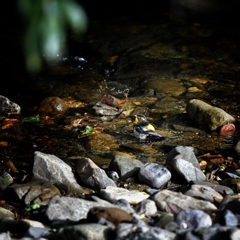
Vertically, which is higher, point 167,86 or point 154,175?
point 154,175

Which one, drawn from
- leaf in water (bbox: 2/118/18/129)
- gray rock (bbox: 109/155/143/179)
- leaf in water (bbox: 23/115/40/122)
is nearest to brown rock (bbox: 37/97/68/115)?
leaf in water (bbox: 23/115/40/122)

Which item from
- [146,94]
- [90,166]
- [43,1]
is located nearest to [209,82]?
[146,94]

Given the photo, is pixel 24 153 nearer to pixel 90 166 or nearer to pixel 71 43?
pixel 90 166

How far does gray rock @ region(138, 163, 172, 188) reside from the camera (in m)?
5.84

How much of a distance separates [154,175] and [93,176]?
0.65 meters

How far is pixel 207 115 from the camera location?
25.2 feet

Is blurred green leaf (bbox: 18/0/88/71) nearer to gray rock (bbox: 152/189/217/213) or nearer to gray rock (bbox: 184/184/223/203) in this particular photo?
gray rock (bbox: 152/189/217/213)

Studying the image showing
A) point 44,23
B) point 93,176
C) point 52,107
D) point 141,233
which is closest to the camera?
point 44,23

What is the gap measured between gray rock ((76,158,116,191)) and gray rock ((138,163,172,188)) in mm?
347

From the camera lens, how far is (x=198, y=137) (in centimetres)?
736

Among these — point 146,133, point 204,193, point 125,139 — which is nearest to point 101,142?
point 125,139

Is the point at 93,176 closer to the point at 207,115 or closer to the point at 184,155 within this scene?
the point at 184,155

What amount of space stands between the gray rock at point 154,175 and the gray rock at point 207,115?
1831 mm

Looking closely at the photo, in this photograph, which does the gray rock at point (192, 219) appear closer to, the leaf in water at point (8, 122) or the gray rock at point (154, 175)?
the gray rock at point (154, 175)
